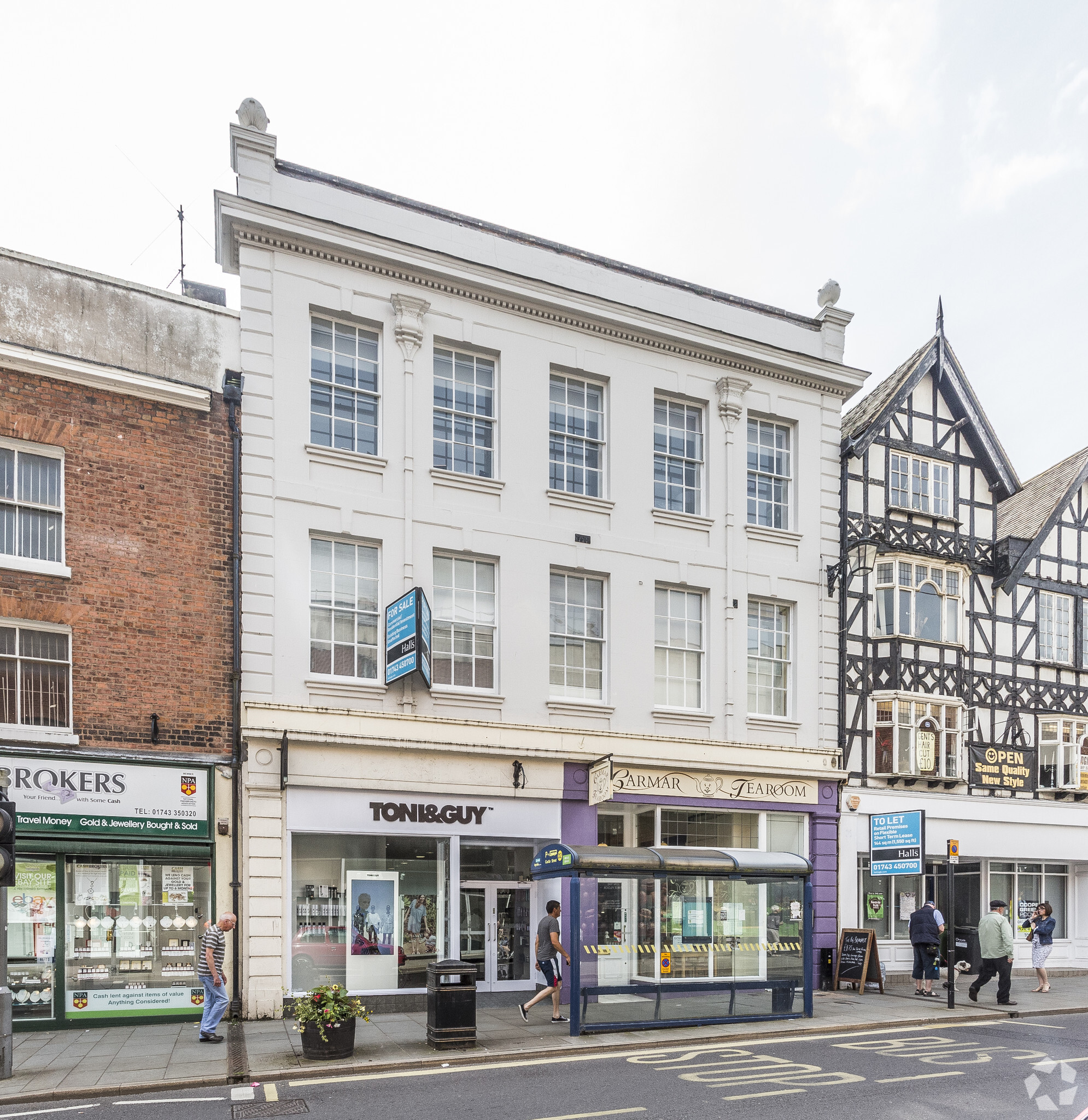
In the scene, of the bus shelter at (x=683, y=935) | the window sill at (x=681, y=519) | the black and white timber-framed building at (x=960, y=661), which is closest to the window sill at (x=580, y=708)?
the bus shelter at (x=683, y=935)

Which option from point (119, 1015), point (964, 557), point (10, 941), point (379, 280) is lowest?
point (119, 1015)

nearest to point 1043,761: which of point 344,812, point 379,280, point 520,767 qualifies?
point 520,767

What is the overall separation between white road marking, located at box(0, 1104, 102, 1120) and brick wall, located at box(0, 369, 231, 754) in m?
5.31

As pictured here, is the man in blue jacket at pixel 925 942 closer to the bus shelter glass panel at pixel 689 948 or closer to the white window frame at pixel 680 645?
the bus shelter glass panel at pixel 689 948

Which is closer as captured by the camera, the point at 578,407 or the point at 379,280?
the point at 379,280

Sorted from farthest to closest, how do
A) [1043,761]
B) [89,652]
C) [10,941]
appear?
1. [1043,761]
2. [89,652]
3. [10,941]

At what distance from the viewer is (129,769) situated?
574 inches

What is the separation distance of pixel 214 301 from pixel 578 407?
259 inches

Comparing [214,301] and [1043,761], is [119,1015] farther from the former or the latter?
[1043,761]

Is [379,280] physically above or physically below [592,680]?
above

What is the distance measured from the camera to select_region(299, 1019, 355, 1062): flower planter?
11.7 metres

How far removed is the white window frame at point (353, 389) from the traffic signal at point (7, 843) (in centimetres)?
699

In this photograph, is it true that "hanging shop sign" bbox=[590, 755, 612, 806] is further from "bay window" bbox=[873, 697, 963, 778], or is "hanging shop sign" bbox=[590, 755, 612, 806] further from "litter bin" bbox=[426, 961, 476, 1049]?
"bay window" bbox=[873, 697, 963, 778]

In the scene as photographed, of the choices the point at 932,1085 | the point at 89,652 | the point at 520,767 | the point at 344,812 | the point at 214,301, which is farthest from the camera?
the point at 214,301
